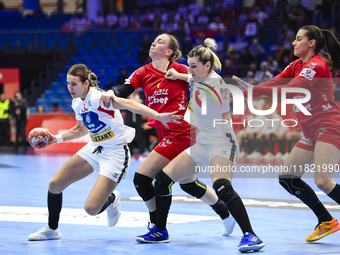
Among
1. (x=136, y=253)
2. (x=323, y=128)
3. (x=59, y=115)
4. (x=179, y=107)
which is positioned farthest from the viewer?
(x=59, y=115)

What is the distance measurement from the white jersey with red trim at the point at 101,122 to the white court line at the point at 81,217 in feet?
3.62

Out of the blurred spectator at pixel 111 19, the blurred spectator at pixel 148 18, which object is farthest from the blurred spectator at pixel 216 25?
the blurred spectator at pixel 111 19

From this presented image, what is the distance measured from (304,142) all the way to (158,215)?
1.55 metres

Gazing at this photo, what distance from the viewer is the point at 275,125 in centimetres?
1115

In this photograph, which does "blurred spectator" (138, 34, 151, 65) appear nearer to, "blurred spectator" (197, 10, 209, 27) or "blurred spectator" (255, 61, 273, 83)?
"blurred spectator" (197, 10, 209, 27)

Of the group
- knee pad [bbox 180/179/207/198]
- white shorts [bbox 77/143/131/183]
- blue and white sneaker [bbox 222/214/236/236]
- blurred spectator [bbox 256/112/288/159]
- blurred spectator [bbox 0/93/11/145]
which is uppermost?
white shorts [bbox 77/143/131/183]

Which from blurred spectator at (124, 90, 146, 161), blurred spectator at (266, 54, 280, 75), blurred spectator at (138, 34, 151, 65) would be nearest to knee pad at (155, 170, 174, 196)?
blurred spectator at (124, 90, 146, 161)

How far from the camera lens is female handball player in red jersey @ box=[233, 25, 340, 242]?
14.2 feet

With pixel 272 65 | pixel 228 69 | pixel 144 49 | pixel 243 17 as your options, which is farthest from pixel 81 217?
pixel 243 17

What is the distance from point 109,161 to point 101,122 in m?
0.39

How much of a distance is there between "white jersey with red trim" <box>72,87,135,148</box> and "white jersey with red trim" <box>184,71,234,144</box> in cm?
76

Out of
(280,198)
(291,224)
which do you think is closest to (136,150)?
Result: (280,198)

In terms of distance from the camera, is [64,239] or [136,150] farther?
[136,150]

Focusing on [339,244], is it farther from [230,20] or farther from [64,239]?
[230,20]
